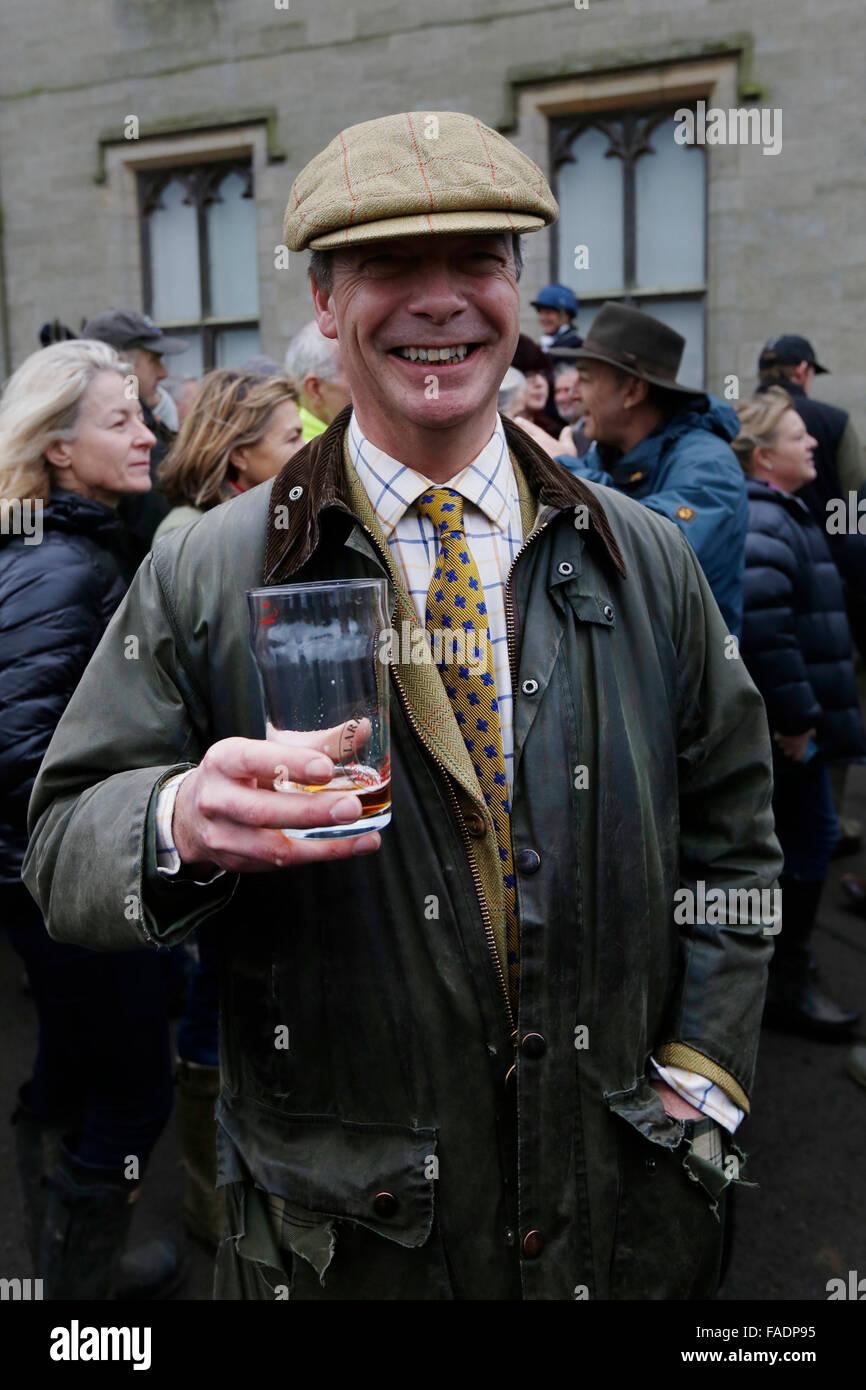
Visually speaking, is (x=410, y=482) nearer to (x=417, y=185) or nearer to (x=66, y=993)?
(x=417, y=185)

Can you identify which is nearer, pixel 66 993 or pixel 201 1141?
pixel 66 993

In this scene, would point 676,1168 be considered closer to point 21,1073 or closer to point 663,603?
point 663,603

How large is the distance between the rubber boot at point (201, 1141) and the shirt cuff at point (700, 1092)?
6.36 feet

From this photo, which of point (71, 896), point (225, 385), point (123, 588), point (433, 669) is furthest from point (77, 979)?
point (225, 385)

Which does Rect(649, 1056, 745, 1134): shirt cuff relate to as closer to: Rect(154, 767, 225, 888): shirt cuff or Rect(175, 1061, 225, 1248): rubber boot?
Rect(154, 767, 225, 888): shirt cuff

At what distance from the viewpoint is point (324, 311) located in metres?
1.88

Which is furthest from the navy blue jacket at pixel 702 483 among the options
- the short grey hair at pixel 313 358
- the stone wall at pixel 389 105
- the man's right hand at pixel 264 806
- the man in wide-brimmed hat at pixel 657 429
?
the stone wall at pixel 389 105

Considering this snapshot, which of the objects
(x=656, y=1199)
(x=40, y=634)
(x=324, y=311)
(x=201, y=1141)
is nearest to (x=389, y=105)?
(x=40, y=634)

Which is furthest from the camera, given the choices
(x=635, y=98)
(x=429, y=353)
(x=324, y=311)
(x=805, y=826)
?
(x=635, y=98)

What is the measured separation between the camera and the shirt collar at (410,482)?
5.83ft

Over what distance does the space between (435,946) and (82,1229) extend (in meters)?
1.76

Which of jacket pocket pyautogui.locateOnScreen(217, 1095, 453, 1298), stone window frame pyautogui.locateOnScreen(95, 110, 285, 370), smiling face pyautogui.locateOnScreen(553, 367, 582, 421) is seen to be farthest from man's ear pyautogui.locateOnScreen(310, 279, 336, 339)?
stone window frame pyautogui.locateOnScreen(95, 110, 285, 370)
